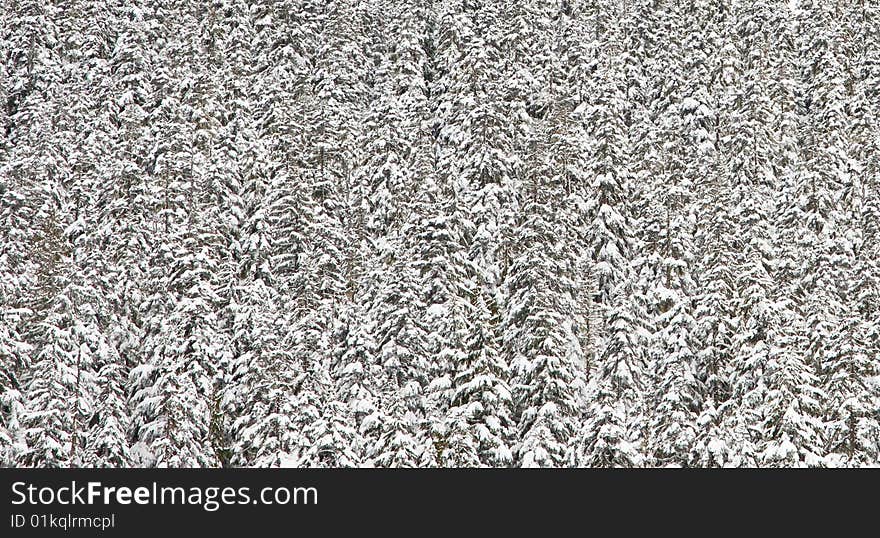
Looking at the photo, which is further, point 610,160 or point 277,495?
point 610,160

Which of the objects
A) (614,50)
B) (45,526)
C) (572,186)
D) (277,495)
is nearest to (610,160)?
(572,186)

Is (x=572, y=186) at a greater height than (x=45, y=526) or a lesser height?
greater

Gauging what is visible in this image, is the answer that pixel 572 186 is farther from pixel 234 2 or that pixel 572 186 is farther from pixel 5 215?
pixel 234 2

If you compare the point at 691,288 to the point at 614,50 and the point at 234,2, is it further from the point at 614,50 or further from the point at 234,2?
the point at 234,2

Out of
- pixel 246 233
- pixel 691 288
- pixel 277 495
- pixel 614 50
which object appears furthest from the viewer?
pixel 614 50

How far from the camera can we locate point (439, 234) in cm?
3847

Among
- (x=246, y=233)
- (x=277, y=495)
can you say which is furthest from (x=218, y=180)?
(x=277, y=495)

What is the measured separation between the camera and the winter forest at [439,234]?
3300 cm

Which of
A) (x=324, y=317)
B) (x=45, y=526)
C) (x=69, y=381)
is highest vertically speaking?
(x=324, y=317)

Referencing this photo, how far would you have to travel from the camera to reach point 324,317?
1459 inches

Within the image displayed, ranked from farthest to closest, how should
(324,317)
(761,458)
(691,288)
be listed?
1. (691,288)
2. (324,317)
3. (761,458)

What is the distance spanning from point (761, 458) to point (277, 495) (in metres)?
14.3

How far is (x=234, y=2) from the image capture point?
59.6 meters

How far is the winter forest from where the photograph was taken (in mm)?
33000
